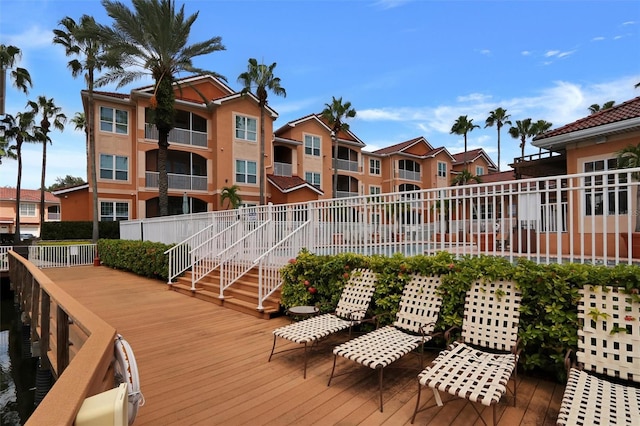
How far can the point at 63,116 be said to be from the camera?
28875 millimetres

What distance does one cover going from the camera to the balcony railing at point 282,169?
26.4 metres

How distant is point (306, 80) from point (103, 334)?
20.3 metres

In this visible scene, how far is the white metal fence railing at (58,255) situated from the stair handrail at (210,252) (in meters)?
10.1

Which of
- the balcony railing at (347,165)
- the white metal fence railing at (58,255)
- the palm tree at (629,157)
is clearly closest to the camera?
the palm tree at (629,157)

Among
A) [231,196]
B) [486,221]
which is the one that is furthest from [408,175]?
[486,221]

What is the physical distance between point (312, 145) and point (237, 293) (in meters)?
21.7

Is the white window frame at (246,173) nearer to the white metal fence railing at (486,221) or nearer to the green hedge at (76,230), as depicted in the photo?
the green hedge at (76,230)

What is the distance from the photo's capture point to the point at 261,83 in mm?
22297

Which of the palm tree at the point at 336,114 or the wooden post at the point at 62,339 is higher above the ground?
the palm tree at the point at 336,114

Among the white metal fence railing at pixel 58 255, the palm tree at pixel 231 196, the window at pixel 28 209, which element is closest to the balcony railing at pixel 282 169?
the palm tree at pixel 231 196

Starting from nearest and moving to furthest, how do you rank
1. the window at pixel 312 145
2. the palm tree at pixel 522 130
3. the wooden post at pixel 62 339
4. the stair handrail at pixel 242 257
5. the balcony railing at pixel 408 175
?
the wooden post at pixel 62 339 → the stair handrail at pixel 242 257 → the window at pixel 312 145 → the balcony railing at pixel 408 175 → the palm tree at pixel 522 130

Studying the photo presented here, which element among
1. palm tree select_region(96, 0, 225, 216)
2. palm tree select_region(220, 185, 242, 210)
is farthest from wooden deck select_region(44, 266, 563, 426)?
palm tree select_region(220, 185, 242, 210)

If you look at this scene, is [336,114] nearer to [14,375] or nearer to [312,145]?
[312,145]

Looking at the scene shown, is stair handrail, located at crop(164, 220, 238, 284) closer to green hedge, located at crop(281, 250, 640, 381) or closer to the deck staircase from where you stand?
the deck staircase
